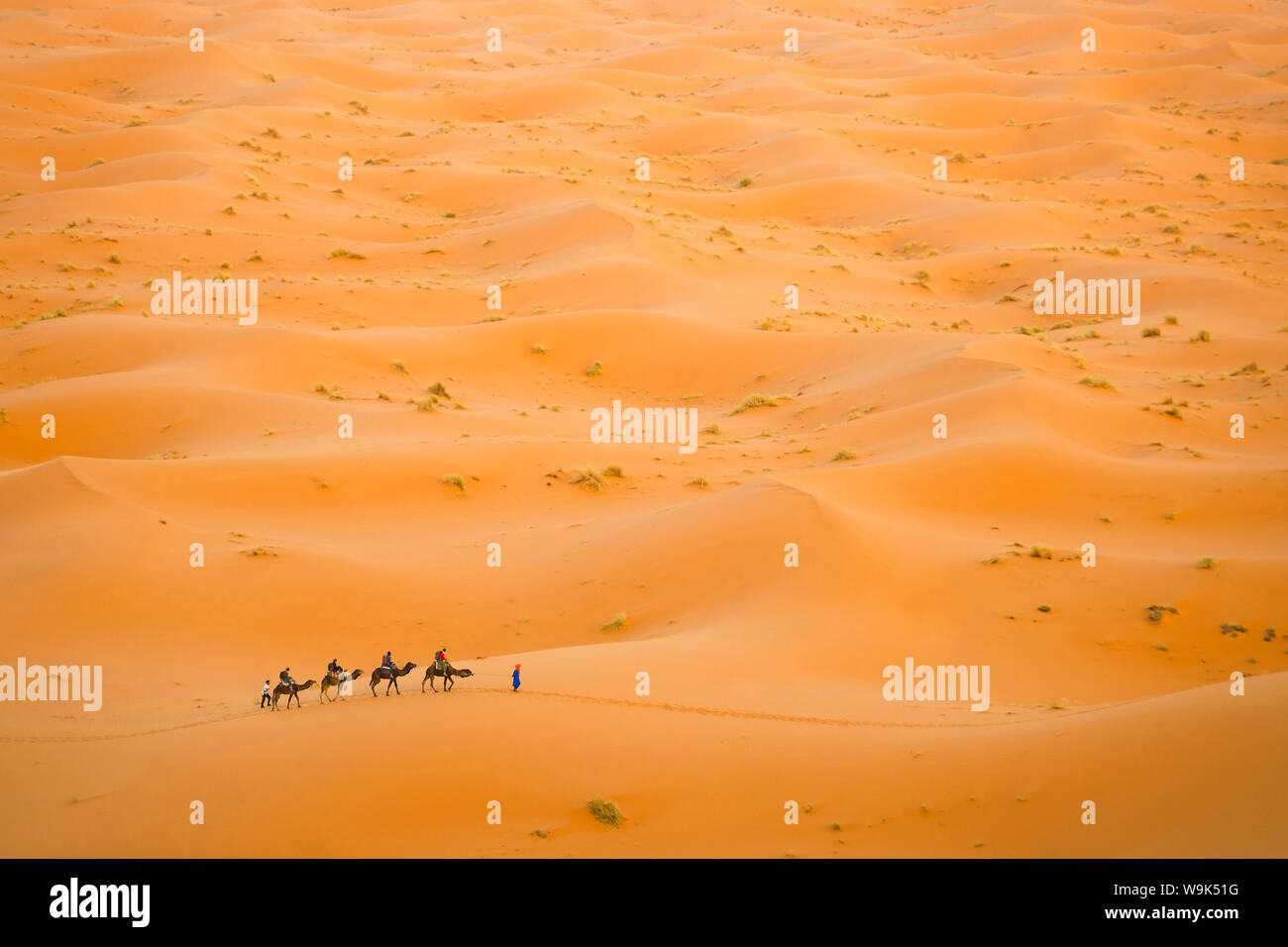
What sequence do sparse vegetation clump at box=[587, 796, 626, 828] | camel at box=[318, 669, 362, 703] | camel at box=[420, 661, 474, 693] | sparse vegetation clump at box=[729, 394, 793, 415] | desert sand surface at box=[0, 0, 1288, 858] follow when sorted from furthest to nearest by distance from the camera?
sparse vegetation clump at box=[729, 394, 793, 415], camel at box=[318, 669, 362, 703], camel at box=[420, 661, 474, 693], desert sand surface at box=[0, 0, 1288, 858], sparse vegetation clump at box=[587, 796, 626, 828]

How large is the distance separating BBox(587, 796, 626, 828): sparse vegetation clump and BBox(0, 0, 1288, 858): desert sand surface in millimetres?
107

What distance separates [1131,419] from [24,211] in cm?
2567

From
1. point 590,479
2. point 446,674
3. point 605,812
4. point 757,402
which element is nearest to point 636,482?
point 590,479

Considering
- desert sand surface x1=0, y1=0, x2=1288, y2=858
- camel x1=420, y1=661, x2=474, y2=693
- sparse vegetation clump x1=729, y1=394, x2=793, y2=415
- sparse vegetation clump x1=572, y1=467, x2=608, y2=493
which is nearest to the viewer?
desert sand surface x1=0, y1=0, x2=1288, y2=858

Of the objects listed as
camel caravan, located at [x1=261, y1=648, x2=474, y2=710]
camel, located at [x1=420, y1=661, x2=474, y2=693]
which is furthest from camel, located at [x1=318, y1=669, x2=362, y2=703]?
camel, located at [x1=420, y1=661, x2=474, y2=693]

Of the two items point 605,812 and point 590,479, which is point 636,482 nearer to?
point 590,479

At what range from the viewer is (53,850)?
6.61 metres

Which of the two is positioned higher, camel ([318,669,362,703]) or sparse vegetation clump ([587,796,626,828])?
camel ([318,669,362,703])

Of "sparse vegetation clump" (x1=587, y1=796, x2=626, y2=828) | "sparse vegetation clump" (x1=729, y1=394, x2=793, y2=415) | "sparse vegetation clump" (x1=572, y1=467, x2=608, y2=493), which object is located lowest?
"sparse vegetation clump" (x1=587, y1=796, x2=626, y2=828)

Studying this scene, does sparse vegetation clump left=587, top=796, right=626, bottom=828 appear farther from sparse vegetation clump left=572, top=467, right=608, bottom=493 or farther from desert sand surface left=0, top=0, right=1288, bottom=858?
sparse vegetation clump left=572, top=467, right=608, bottom=493

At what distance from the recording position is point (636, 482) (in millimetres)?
15242

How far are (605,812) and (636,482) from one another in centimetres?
858

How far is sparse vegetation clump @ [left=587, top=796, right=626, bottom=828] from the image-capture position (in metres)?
6.86
